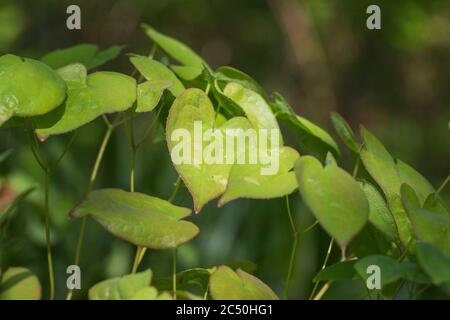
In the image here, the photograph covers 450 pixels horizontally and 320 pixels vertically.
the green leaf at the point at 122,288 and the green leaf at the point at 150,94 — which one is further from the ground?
the green leaf at the point at 150,94

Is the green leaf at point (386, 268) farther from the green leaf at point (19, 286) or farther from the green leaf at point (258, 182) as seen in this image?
the green leaf at point (19, 286)

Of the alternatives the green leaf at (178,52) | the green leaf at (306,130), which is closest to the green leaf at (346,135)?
the green leaf at (306,130)

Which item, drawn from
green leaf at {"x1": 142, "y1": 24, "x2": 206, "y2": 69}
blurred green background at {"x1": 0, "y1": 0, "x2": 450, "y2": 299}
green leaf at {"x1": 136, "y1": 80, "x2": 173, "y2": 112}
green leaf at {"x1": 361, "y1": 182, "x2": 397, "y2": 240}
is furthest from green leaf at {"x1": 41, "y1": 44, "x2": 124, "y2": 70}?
blurred green background at {"x1": 0, "y1": 0, "x2": 450, "y2": 299}

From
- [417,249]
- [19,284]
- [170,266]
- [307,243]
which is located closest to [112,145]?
[170,266]

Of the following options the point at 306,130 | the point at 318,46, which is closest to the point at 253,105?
the point at 306,130

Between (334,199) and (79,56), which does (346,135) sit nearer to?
(334,199)

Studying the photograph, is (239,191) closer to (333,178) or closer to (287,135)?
(333,178)

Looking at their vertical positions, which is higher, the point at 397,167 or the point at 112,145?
the point at 397,167
